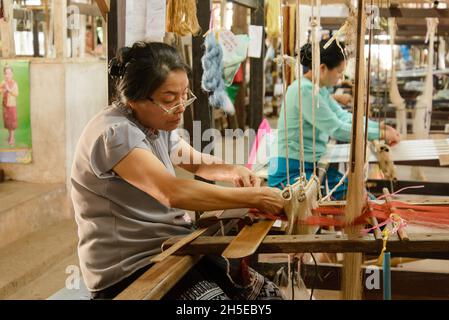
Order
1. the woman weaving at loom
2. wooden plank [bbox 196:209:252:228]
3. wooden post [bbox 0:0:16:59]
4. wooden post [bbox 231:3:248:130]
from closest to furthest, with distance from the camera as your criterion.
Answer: wooden plank [bbox 196:209:252:228]
the woman weaving at loom
wooden post [bbox 0:0:16:59]
wooden post [bbox 231:3:248:130]

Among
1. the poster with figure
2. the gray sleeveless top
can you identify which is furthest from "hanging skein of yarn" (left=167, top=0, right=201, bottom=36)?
the poster with figure

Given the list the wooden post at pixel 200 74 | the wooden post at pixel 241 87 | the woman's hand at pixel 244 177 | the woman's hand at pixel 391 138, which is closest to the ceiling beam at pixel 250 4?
the wooden post at pixel 200 74

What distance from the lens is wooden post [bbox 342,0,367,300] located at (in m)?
2.27

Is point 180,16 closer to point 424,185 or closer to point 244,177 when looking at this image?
point 244,177

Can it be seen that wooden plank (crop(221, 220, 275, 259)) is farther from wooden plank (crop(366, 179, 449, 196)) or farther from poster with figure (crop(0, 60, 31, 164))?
poster with figure (crop(0, 60, 31, 164))

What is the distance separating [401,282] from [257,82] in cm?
274

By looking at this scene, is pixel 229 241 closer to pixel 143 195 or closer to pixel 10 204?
pixel 143 195

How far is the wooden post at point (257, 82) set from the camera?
223 inches

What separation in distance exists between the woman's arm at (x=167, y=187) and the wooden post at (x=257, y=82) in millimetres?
3488

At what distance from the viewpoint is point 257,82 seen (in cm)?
592

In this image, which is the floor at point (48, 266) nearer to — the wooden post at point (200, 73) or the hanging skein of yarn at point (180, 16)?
the wooden post at point (200, 73)

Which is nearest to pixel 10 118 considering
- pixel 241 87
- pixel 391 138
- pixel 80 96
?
pixel 80 96

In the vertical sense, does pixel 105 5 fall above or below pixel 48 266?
above

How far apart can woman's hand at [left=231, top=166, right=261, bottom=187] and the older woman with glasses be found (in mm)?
409
